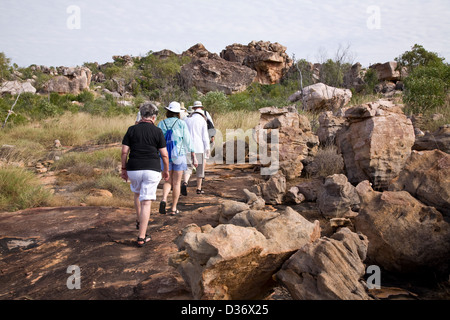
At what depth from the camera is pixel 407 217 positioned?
3037mm

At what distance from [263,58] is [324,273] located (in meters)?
46.4

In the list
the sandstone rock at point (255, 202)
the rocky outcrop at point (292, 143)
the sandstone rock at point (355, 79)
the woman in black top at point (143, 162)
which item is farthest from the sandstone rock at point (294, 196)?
the sandstone rock at point (355, 79)

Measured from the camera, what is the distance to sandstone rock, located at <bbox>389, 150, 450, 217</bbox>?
125 inches

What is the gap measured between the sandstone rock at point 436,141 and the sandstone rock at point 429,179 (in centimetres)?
324

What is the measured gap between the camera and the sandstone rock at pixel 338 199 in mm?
4605

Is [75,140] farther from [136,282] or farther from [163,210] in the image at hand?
[136,282]

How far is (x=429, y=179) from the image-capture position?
132 inches

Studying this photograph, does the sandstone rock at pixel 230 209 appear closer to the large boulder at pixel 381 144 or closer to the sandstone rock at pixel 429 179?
the sandstone rock at pixel 429 179

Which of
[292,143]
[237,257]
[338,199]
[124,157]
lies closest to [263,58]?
[292,143]

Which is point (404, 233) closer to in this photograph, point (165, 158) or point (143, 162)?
point (165, 158)

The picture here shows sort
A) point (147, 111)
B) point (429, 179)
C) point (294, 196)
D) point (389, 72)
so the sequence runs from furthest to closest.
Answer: point (389, 72) < point (294, 196) < point (147, 111) < point (429, 179)

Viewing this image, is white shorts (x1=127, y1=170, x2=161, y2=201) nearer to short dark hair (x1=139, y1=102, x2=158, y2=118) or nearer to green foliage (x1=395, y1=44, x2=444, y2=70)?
short dark hair (x1=139, y1=102, x2=158, y2=118)

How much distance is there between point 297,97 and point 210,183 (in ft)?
38.5

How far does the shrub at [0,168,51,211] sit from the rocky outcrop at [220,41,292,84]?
135 feet
